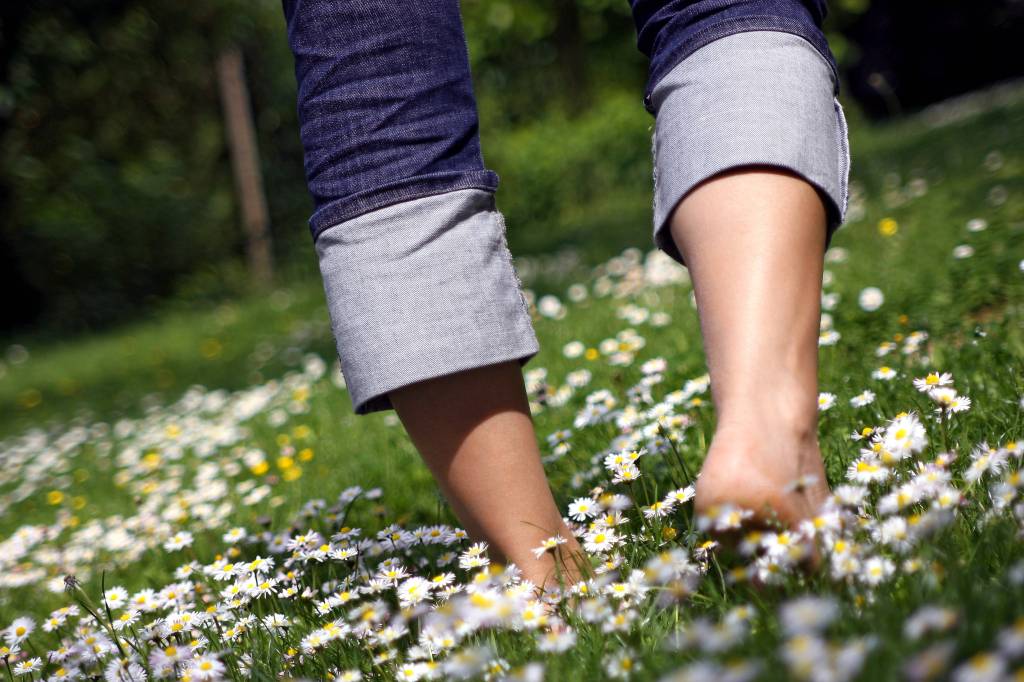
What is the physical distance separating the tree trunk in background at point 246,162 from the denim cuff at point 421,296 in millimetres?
10922

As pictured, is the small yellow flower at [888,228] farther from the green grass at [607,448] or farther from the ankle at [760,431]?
the ankle at [760,431]

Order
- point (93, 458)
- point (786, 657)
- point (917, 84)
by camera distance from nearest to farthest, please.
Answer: point (786, 657)
point (93, 458)
point (917, 84)

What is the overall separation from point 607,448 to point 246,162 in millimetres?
10675

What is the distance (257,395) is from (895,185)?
4.84 m

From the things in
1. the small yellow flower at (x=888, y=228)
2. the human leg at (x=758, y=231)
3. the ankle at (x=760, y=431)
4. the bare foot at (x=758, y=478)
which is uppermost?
the human leg at (x=758, y=231)

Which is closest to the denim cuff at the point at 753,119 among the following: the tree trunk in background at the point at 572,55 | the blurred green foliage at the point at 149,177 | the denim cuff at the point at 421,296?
the denim cuff at the point at 421,296

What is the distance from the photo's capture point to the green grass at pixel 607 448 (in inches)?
41.8

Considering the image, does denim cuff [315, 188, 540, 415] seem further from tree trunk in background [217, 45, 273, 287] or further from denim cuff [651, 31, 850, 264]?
tree trunk in background [217, 45, 273, 287]

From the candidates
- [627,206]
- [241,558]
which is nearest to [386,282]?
[241,558]

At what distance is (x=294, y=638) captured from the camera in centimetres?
154

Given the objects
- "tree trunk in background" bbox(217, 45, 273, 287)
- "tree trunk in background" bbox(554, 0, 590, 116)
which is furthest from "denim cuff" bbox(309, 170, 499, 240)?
"tree trunk in background" bbox(554, 0, 590, 116)

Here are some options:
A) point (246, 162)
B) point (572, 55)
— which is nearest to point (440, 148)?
point (246, 162)

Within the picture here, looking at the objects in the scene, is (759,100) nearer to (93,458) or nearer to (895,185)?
(93,458)

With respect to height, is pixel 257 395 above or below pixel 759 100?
below
